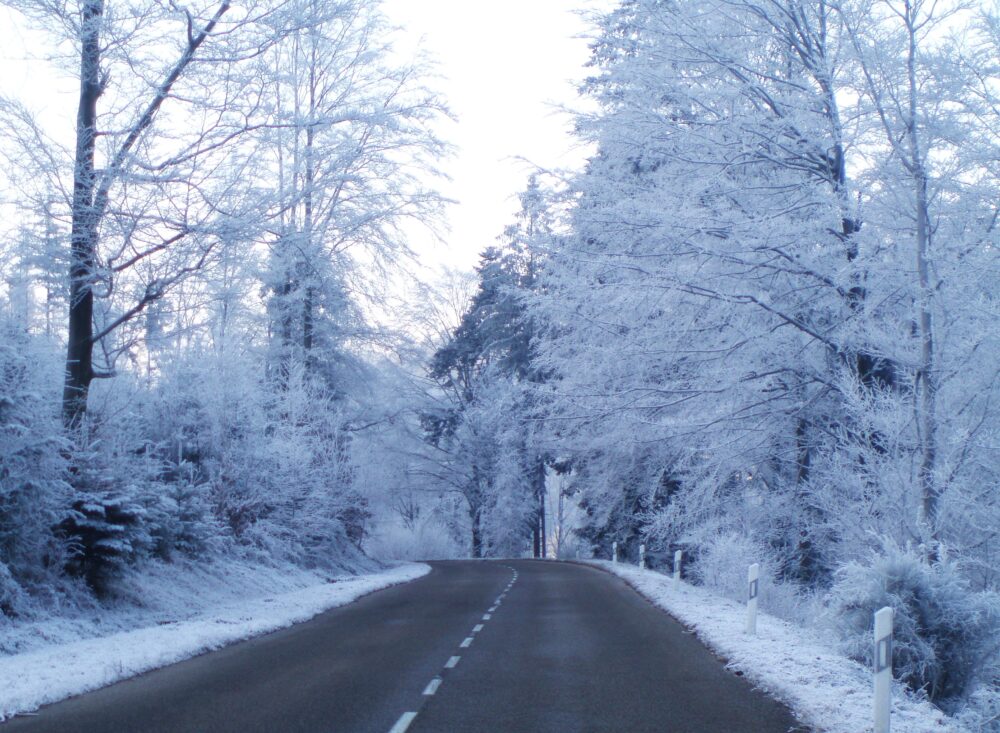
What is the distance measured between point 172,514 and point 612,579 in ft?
50.4

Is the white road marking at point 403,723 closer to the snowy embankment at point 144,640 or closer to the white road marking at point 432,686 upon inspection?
the white road marking at point 432,686

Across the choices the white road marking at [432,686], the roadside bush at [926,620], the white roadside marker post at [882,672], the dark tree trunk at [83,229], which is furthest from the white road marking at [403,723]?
the dark tree trunk at [83,229]

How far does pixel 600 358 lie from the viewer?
18.9 metres

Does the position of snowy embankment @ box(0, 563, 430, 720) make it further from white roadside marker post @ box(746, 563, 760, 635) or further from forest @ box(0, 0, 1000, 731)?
white roadside marker post @ box(746, 563, 760, 635)

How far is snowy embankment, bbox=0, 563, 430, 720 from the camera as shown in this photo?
9.77 meters

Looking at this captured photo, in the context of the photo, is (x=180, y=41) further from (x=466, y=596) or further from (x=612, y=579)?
(x=612, y=579)

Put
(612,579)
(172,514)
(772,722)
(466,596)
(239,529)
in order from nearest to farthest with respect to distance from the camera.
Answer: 1. (772,722)
2. (172,514)
3. (466,596)
4. (239,529)
5. (612,579)

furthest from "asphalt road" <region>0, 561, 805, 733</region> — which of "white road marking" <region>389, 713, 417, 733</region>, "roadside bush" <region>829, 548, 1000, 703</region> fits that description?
"roadside bush" <region>829, 548, 1000, 703</region>

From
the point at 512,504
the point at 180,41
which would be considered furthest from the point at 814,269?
the point at 512,504

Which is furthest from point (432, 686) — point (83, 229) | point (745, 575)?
point (745, 575)

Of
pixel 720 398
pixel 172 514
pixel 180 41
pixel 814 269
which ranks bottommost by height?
pixel 172 514

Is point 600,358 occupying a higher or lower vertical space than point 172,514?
higher

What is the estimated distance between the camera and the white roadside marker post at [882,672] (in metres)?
7.48

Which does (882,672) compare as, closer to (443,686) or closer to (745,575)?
(443,686)
